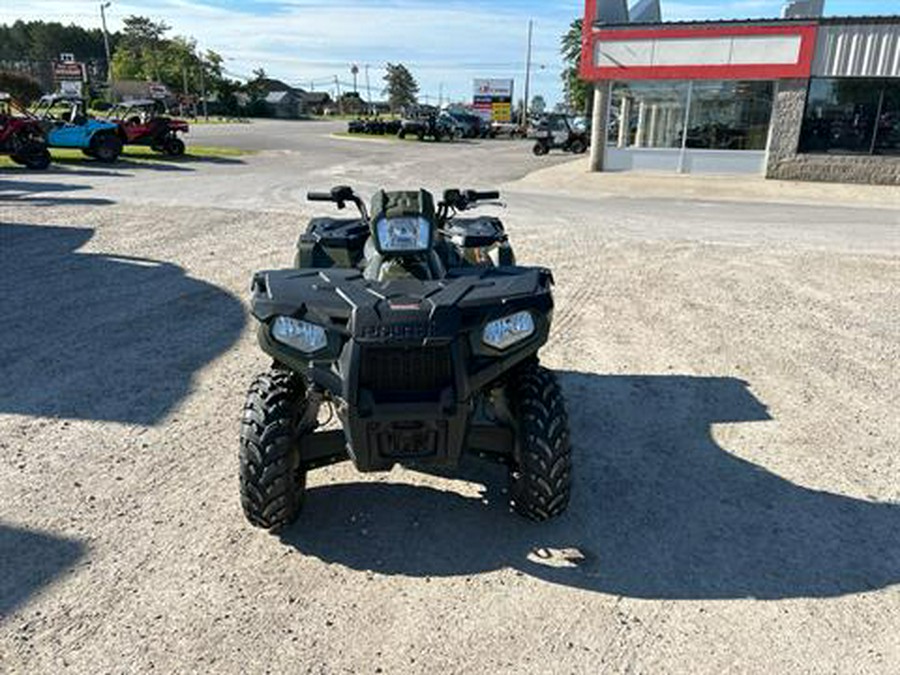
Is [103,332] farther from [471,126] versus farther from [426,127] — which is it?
[471,126]

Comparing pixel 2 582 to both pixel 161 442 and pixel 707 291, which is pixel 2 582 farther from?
pixel 707 291

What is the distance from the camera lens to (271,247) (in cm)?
950

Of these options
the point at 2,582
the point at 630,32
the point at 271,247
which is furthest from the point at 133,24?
the point at 2,582

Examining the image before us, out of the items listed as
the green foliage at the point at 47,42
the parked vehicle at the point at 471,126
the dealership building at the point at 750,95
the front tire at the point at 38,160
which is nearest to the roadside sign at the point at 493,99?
the parked vehicle at the point at 471,126

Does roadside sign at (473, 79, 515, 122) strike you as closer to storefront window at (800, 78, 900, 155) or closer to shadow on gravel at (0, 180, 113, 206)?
storefront window at (800, 78, 900, 155)

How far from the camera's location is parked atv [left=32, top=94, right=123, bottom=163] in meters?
20.0

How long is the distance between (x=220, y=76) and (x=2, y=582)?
8683 centimetres

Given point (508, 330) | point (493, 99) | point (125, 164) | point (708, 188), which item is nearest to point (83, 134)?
point (125, 164)

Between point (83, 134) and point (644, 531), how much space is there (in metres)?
21.4

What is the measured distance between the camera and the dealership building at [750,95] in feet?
61.7

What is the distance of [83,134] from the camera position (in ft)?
65.8

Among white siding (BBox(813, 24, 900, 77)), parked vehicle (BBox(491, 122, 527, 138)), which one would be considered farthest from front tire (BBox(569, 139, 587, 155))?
white siding (BBox(813, 24, 900, 77))

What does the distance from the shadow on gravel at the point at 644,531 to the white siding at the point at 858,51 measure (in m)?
19.0

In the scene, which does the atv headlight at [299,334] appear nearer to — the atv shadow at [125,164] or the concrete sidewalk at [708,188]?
the concrete sidewalk at [708,188]
